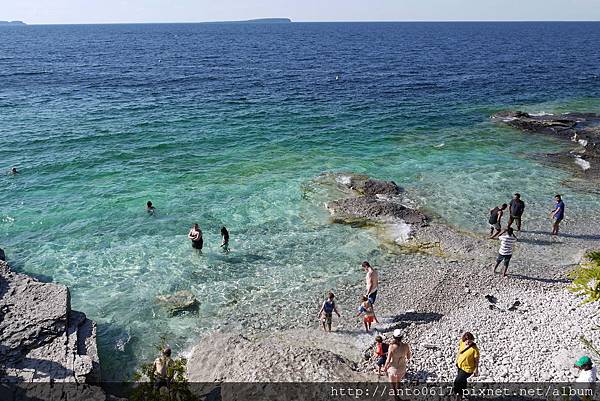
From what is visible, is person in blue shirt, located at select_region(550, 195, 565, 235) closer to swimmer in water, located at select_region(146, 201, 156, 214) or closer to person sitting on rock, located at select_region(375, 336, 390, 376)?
person sitting on rock, located at select_region(375, 336, 390, 376)

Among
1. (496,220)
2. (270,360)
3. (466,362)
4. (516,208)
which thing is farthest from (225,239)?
(516,208)

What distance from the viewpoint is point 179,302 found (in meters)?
18.8

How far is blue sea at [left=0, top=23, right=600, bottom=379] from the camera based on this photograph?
66.8 feet

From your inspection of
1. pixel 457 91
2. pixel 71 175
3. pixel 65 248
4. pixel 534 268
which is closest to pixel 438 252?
pixel 534 268

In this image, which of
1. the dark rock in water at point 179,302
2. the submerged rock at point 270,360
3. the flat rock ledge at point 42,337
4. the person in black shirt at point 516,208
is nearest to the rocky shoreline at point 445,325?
the submerged rock at point 270,360

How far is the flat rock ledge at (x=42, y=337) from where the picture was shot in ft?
43.9

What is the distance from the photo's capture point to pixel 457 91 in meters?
62.7

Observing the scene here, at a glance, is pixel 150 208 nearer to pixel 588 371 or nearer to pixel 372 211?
pixel 372 211

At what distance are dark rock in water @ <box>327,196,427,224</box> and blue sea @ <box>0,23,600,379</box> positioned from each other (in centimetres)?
95

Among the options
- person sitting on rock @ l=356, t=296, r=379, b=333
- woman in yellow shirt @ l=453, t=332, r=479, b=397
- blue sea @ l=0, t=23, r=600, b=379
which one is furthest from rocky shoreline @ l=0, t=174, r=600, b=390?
blue sea @ l=0, t=23, r=600, b=379

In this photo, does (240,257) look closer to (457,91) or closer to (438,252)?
(438,252)

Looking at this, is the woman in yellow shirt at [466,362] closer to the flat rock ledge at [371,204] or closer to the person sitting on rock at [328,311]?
A: the person sitting on rock at [328,311]

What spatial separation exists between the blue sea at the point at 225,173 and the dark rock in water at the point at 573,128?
203cm

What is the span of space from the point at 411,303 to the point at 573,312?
229 inches
